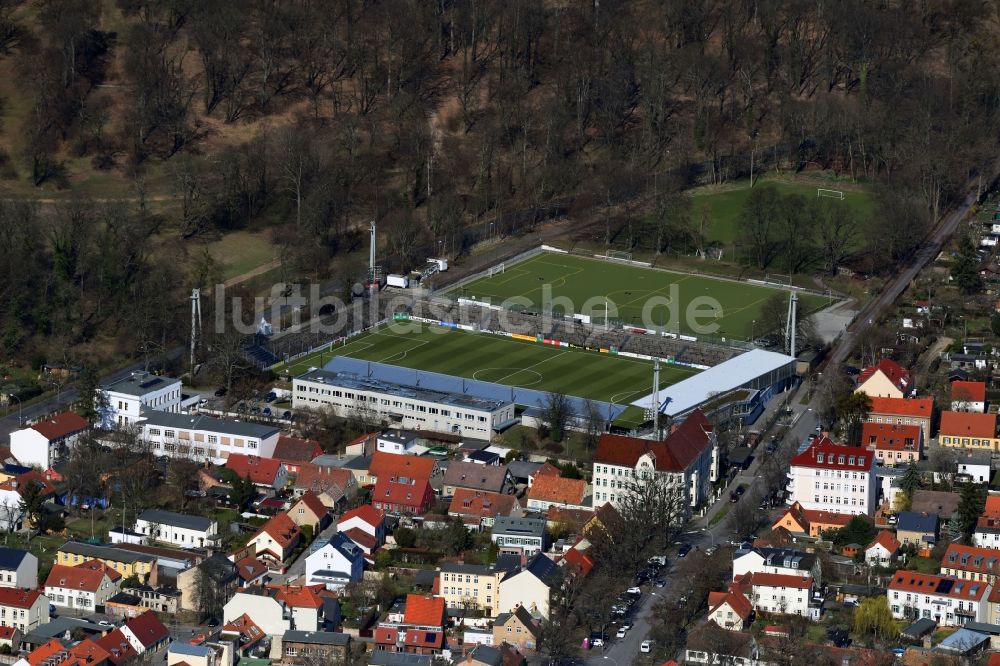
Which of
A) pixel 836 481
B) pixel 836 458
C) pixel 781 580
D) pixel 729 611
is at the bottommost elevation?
pixel 729 611

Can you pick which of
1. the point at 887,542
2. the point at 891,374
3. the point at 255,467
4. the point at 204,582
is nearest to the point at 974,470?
the point at 891,374

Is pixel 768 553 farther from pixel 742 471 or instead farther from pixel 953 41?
pixel 953 41

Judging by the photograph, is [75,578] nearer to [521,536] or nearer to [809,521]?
[521,536]

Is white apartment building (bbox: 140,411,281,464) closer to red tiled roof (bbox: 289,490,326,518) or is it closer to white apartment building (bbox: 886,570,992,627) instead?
red tiled roof (bbox: 289,490,326,518)

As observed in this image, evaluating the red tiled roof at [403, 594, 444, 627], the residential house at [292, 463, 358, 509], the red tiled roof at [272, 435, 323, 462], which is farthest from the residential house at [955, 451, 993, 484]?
the red tiled roof at [272, 435, 323, 462]

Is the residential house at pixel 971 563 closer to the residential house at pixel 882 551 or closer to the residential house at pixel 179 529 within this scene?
the residential house at pixel 882 551
